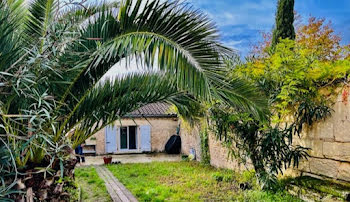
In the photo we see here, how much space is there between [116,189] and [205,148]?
5.25 m

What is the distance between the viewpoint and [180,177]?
9.55 meters

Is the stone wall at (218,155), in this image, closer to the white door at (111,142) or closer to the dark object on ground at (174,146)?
the dark object on ground at (174,146)

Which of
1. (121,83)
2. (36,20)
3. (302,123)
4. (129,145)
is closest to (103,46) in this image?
(121,83)

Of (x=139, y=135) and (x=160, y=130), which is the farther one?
(x=160, y=130)

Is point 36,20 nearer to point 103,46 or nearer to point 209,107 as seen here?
point 103,46

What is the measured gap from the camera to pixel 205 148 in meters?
12.4

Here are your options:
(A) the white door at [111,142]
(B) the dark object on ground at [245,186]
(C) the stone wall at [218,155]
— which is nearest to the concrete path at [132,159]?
(A) the white door at [111,142]

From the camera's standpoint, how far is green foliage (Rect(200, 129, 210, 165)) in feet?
40.0

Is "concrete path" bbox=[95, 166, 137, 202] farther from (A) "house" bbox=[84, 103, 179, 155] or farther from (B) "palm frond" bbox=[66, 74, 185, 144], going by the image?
(A) "house" bbox=[84, 103, 179, 155]

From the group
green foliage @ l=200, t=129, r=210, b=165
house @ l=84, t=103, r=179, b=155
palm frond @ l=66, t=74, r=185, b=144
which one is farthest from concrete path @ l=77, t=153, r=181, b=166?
palm frond @ l=66, t=74, r=185, b=144

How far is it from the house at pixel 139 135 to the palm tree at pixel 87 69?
1312cm

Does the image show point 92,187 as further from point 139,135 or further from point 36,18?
point 139,135

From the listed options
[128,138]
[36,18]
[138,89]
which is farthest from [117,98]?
[128,138]

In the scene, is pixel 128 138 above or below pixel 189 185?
above
